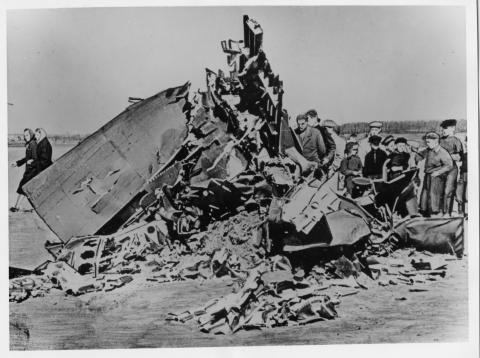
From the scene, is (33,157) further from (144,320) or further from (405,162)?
(405,162)

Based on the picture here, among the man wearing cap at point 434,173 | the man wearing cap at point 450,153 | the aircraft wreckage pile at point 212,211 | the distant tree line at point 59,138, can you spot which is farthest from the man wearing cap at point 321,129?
the distant tree line at point 59,138

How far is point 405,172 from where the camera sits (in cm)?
237

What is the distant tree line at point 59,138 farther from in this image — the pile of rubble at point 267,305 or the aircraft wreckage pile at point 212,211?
the pile of rubble at point 267,305

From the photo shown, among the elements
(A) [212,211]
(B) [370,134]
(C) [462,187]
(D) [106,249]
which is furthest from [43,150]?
(C) [462,187]

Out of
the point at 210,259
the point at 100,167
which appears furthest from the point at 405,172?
the point at 100,167

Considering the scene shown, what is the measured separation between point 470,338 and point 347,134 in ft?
3.82

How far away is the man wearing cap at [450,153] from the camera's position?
2363 millimetres

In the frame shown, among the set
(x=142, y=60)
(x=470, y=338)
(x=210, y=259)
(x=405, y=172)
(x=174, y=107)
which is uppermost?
(x=142, y=60)

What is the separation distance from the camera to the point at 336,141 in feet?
7.72

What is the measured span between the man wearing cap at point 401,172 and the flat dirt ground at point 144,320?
0.43 m

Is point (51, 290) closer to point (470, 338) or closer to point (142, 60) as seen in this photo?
point (142, 60)

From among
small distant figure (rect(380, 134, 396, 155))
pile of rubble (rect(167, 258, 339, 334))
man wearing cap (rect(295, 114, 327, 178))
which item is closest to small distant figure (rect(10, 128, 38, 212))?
pile of rubble (rect(167, 258, 339, 334))

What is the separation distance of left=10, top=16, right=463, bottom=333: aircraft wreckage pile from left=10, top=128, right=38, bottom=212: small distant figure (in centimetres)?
→ 3

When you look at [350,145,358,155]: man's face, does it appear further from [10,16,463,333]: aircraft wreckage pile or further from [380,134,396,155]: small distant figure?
[10,16,463,333]: aircraft wreckage pile
